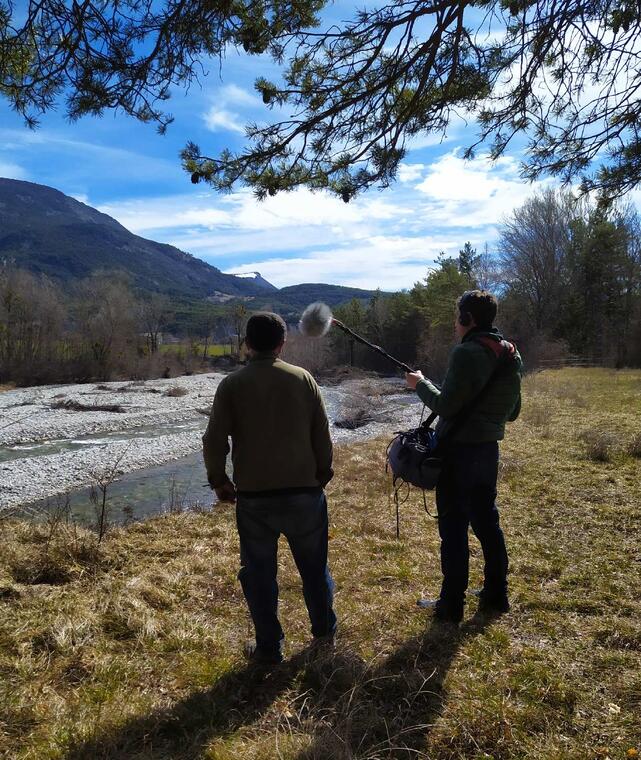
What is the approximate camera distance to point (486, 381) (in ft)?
10.5

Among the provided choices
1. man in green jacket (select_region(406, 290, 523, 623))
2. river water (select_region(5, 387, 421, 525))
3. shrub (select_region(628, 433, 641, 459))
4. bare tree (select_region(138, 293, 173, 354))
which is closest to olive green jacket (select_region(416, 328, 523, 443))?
man in green jacket (select_region(406, 290, 523, 623))

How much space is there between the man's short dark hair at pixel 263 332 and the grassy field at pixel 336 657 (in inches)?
70.3

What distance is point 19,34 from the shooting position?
371 centimetres

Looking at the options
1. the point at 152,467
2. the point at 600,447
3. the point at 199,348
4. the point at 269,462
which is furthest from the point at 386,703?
the point at 199,348

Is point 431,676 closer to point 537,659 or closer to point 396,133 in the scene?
point 537,659

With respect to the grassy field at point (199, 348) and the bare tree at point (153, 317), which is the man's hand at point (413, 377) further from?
the bare tree at point (153, 317)

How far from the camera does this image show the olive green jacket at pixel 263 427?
9.18 ft

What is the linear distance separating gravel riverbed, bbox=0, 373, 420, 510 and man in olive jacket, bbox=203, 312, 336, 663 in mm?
4209

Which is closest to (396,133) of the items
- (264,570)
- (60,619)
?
(264,570)

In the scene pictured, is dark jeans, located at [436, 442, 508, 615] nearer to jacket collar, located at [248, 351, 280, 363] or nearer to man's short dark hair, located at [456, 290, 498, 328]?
man's short dark hair, located at [456, 290, 498, 328]

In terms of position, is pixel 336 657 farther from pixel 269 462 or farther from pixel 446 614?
pixel 269 462

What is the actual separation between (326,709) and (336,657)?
0.45 meters

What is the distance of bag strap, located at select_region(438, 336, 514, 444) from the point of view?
3.19 meters

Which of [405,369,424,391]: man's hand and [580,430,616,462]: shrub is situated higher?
[405,369,424,391]: man's hand
